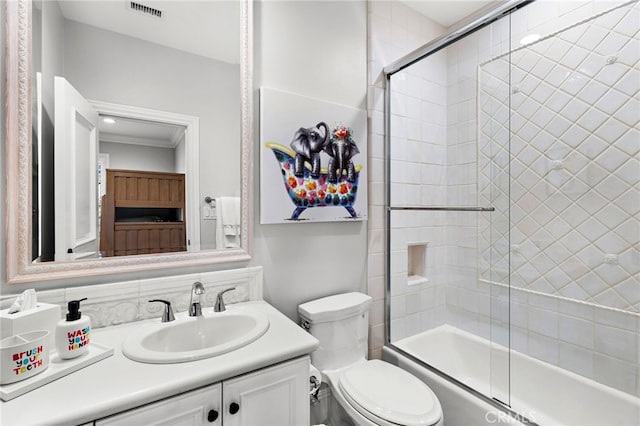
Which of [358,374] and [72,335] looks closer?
[72,335]

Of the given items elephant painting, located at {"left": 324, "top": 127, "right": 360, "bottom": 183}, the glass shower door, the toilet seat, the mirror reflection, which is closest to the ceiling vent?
the mirror reflection

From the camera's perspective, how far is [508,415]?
1276 millimetres

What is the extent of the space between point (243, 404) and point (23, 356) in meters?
0.56

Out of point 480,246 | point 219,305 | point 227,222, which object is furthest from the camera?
point 480,246

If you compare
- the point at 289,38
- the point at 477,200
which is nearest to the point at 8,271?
the point at 289,38

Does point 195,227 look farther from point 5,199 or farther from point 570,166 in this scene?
point 570,166

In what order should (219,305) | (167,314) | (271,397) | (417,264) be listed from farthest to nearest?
1. (417,264)
2. (219,305)
3. (167,314)
4. (271,397)

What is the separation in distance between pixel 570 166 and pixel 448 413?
1.41 metres

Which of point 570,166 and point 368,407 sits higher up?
point 570,166

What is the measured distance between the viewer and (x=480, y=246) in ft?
5.56

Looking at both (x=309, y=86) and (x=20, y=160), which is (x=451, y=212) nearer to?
(x=309, y=86)

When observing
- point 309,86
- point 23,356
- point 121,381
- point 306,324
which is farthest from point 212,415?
point 309,86

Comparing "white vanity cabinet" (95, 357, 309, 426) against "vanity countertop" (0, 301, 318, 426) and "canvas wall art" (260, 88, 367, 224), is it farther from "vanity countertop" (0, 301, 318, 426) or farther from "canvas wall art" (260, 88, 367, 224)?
"canvas wall art" (260, 88, 367, 224)

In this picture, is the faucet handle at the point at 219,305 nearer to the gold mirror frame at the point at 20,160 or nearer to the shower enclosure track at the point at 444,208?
the gold mirror frame at the point at 20,160
